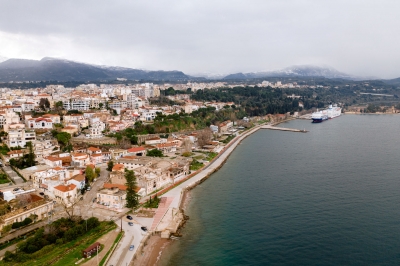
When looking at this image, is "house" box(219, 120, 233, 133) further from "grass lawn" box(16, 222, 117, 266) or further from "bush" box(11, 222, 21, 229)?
"bush" box(11, 222, 21, 229)

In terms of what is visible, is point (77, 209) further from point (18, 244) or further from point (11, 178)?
point (11, 178)

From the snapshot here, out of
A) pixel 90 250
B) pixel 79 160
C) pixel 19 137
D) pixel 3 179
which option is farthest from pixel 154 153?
pixel 90 250

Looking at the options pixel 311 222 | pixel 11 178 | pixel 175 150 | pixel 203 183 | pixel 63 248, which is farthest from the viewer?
pixel 175 150

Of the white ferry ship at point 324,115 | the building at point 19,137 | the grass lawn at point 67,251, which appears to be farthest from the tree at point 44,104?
the white ferry ship at point 324,115

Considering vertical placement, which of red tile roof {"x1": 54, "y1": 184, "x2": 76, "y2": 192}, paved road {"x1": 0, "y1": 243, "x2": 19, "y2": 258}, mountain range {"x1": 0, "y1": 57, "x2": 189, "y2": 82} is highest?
mountain range {"x1": 0, "y1": 57, "x2": 189, "y2": 82}


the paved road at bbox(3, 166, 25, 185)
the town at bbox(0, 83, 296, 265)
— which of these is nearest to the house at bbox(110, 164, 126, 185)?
the town at bbox(0, 83, 296, 265)

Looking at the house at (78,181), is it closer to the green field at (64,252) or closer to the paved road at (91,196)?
the paved road at (91,196)

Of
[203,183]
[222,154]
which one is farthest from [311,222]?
[222,154]
